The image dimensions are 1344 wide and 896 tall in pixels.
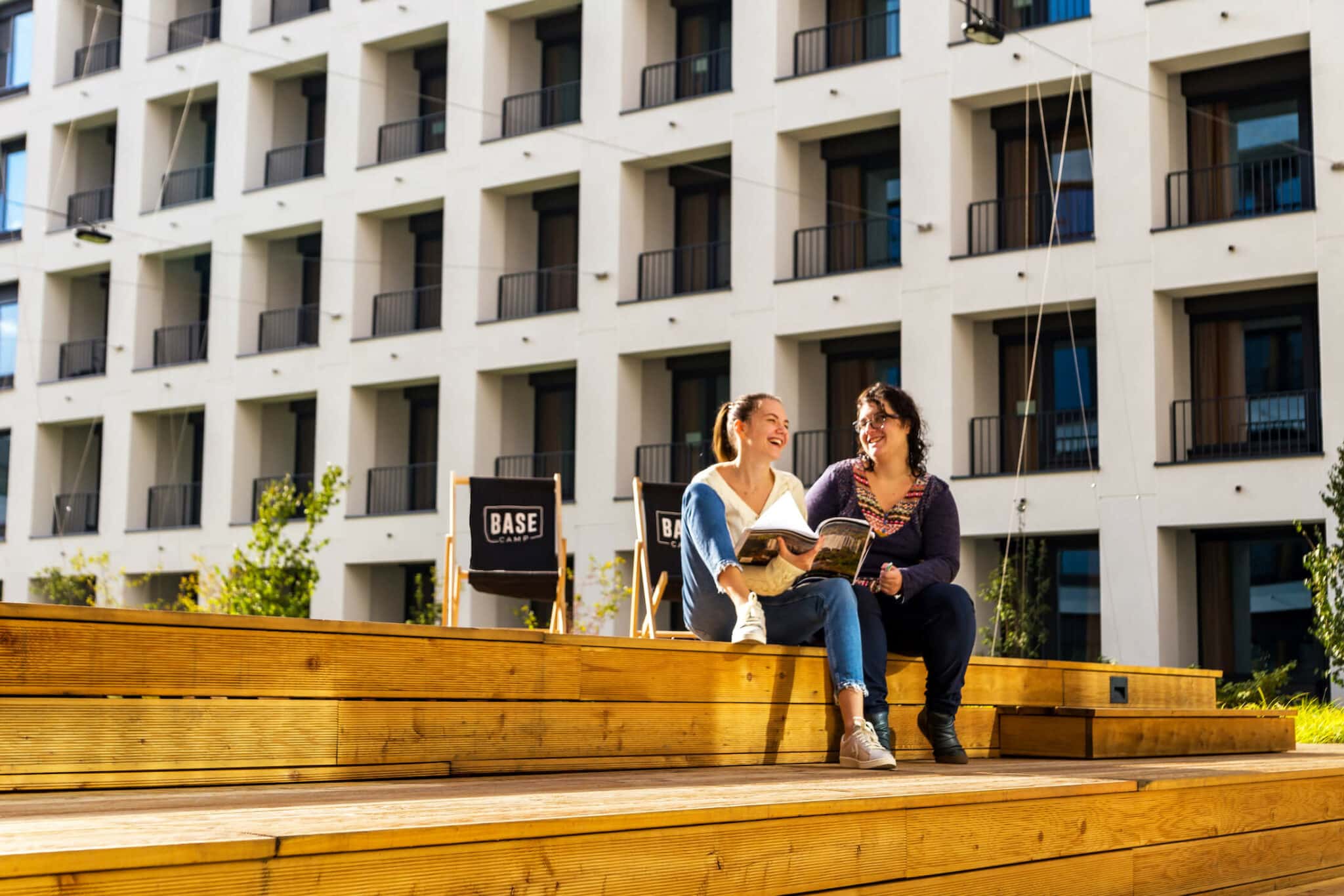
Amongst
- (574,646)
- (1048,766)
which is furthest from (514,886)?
(1048,766)

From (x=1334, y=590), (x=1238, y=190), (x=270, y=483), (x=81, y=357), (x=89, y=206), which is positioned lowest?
(x=1334, y=590)

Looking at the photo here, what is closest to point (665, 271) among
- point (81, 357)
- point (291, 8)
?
point (291, 8)

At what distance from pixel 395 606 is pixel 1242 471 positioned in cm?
1223

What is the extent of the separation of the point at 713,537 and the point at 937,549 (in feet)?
2.66

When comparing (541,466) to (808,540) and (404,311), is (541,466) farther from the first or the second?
(808,540)

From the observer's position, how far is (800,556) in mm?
5207

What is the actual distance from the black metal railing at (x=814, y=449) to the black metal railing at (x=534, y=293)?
411cm

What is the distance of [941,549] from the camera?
5.59m

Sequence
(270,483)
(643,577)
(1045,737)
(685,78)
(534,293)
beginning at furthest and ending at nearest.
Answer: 1. (270,483)
2. (534,293)
3. (685,78)
4. (643,577)
5. (1045,737)

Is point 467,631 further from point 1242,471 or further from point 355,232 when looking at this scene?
point 355,232

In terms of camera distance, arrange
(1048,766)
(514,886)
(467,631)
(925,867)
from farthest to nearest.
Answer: (1048,766) → (467,631) → (925,867) → (514,886)

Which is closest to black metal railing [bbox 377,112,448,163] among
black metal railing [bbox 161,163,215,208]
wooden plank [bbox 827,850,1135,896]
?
black metal railing [bbox 161,163,215,208]

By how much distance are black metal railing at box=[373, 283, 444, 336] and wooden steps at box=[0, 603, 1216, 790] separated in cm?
1907

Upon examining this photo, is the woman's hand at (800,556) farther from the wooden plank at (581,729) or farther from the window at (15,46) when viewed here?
the window at (15,46)
